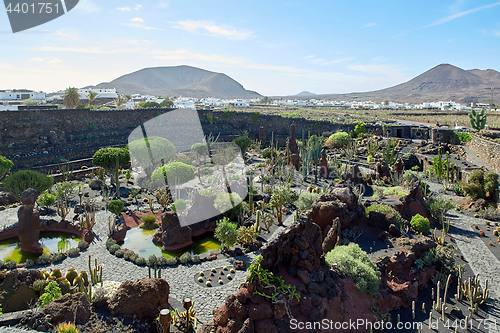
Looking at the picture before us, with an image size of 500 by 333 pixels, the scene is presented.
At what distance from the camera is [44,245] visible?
46.1 feet

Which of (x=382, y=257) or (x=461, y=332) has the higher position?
(x=382, y=257)

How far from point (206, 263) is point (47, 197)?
9.96 metres

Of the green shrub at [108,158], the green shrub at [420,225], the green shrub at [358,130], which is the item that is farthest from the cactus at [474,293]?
the green shrub at [358,130]

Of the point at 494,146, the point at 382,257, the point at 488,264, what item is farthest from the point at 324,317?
the point at 494,146

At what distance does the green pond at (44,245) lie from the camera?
12.8 meters

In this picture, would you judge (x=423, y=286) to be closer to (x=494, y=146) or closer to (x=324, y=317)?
(x=324, y=317)

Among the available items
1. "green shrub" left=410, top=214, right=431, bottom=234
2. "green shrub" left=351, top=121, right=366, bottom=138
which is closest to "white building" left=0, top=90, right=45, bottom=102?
"green shrub" left=351, top=121, right=366, bottom=138

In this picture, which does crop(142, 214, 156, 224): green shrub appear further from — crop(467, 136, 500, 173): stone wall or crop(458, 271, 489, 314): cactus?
crop(467, 136, 500, 173): stone wall

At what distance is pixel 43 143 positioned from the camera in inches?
1250

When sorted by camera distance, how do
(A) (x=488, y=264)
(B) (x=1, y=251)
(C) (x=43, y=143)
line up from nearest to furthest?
1. (A) (x=488, y=264)
2. (B) (x=1, y=251)
3. (C) (x=43, y=143)

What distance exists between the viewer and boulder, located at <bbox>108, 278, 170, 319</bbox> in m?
7.76

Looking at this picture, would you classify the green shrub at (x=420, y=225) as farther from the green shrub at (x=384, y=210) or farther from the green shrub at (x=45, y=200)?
the green shrub at (x=45, y=200)

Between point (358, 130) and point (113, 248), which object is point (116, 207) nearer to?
point (113, 248)

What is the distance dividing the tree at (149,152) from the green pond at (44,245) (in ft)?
30.2
